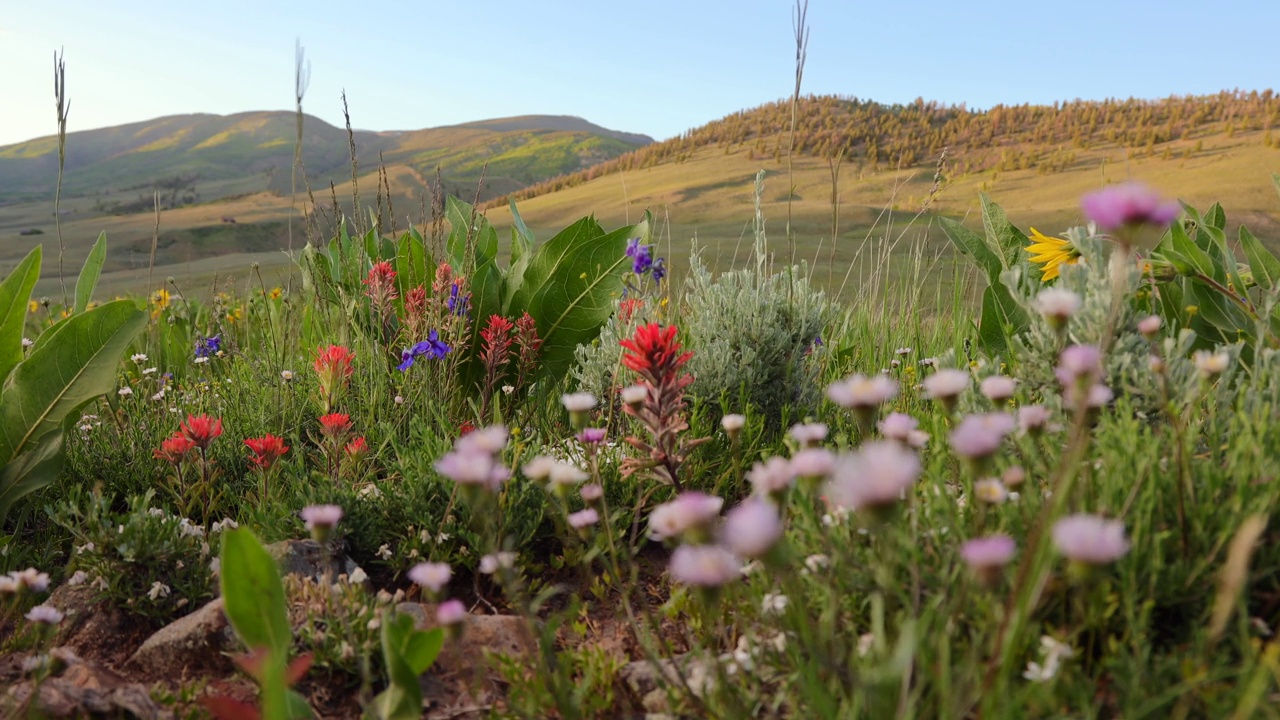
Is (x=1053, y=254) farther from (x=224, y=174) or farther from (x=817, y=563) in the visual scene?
(x=224, y=174)

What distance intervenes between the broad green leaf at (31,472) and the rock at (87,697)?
3.48 feet

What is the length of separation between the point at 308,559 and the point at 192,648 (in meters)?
0.38

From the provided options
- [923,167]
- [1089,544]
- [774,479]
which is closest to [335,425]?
[774,479]

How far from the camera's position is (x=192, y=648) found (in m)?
1.61

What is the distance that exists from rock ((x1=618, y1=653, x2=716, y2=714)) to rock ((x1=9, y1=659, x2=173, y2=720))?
801 mm

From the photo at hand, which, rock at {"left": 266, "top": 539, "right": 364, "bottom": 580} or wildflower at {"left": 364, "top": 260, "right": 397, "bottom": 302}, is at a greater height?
wildflower at {"left": 364, "top": 260, "right": 397, "bottom": 302}

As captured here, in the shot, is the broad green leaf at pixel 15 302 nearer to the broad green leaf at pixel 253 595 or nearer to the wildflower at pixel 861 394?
the broad green leaf at pixel 253 595

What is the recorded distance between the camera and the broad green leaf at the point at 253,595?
1.26 metres

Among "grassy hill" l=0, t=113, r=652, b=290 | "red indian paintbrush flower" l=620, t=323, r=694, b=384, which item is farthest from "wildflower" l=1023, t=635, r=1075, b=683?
"grassy hill" l=0, t=113, r=652, b=290

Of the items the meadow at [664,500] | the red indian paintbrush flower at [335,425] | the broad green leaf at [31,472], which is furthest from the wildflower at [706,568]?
the broad green leaf at [31,472]

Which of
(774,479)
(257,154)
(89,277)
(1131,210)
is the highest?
(257,154)

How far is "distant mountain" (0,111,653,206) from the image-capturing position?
62250 millimetres

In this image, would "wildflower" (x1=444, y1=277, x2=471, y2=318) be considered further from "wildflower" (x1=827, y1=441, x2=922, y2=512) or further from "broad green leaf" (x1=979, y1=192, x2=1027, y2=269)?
"wildflower" (x1=827, y1=441, x2=922, y2=512)

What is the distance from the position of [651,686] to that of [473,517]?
0.63 m
